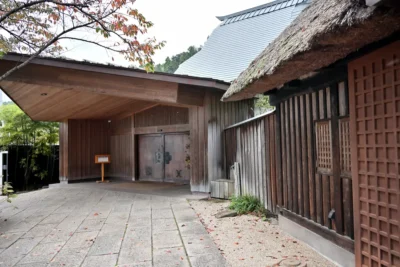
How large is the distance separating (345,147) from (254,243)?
1.78 metres

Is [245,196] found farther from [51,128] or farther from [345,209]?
[51,128]

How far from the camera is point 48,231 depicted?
182 inches

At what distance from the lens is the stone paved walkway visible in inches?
134

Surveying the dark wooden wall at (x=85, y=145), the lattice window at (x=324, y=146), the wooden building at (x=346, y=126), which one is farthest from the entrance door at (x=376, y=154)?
the dark wooden wall at (x=85, y=145)

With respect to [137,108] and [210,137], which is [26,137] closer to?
[137,108]

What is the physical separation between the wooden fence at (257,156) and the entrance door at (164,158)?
310cm

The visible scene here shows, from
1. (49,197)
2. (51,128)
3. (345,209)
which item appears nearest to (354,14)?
(345,209)

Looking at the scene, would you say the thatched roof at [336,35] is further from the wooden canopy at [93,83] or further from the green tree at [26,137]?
the green tree at [26,137]

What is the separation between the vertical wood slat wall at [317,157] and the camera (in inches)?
118

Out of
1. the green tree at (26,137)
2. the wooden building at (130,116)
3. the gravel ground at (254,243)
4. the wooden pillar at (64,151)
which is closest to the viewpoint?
the gravel ground at (254,243)

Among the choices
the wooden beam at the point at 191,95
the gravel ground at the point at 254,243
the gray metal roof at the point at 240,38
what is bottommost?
the gravel ground at the point at 254,243

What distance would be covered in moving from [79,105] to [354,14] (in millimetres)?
8850

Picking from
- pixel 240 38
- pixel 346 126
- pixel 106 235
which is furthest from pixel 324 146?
pixel 240 38

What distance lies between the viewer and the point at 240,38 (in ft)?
66.1
